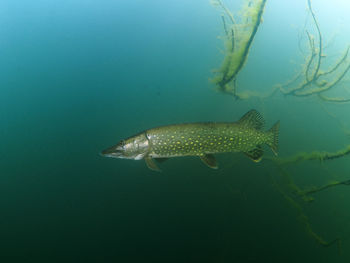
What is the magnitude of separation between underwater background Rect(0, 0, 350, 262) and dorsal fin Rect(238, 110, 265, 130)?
5.24 ft

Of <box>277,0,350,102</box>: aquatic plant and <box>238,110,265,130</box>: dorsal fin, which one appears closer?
<box>238,110,265,130</box>: dorsal fin

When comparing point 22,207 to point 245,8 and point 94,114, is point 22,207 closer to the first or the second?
point 94,114

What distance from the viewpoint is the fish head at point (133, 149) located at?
292cm

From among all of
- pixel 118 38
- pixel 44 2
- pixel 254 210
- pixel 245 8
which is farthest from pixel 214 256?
pixel 44 2

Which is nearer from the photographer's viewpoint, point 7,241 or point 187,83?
point 7,241

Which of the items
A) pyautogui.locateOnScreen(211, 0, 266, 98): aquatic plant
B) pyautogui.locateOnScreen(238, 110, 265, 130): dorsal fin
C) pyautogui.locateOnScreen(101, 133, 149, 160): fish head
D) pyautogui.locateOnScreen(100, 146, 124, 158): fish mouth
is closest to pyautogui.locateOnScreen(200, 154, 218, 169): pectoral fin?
pyautogui.locateOnScreen(238, 110, 265, 130): dorsal fin

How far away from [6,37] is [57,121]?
20.0ft

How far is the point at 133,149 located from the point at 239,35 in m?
2.43

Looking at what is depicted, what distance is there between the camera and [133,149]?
297 cm

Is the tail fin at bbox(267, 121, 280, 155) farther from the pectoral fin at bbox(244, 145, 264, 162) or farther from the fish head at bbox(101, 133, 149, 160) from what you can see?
the fish head at bbox(101, 133, 149, 160)

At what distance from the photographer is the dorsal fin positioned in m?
2.98

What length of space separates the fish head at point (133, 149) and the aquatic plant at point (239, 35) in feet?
6.24

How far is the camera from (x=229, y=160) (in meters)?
5.42

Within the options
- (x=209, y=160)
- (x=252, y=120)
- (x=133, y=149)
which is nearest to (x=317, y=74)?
(x=252, y=120)
